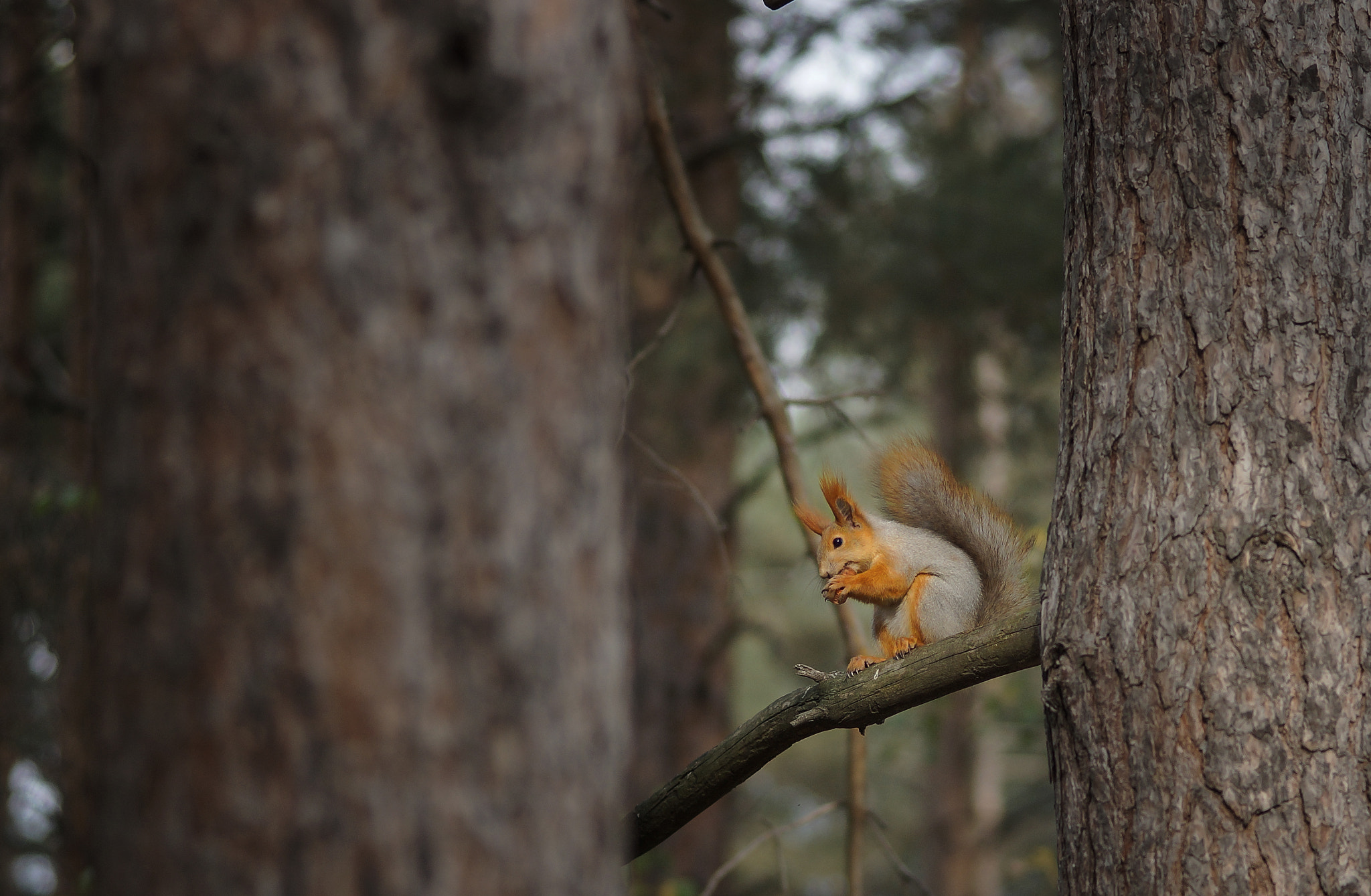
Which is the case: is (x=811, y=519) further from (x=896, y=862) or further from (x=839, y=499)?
(x=896, y=862)

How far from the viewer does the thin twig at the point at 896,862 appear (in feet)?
9.70

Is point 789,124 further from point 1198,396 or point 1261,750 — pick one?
point 1261,750

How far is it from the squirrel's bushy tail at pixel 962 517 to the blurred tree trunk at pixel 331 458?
1878 millimetres

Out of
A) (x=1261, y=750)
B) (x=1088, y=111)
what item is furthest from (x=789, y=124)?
(x=1261, y=750)

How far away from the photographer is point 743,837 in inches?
566

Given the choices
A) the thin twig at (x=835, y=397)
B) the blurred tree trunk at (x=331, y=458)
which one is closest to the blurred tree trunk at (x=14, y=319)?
the thin twig at (x=835, y=397)

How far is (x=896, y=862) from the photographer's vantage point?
304 cm

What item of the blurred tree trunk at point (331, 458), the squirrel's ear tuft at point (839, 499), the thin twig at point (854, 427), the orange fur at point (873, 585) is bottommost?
the blurred tree trunk at point (331, 458)

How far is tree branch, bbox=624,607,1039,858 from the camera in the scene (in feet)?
6.01

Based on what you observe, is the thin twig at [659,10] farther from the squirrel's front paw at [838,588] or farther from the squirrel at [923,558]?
the squirrel's front paw at [838,588]

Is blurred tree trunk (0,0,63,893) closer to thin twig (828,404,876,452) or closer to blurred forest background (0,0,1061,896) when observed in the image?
blurred forest background (0,0,1061,896)

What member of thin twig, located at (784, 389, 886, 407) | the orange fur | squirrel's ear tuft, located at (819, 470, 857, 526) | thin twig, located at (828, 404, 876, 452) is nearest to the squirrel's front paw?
the orange fur

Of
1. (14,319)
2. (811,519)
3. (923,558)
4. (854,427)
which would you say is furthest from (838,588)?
(14,319)

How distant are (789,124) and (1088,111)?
12.3 feet
